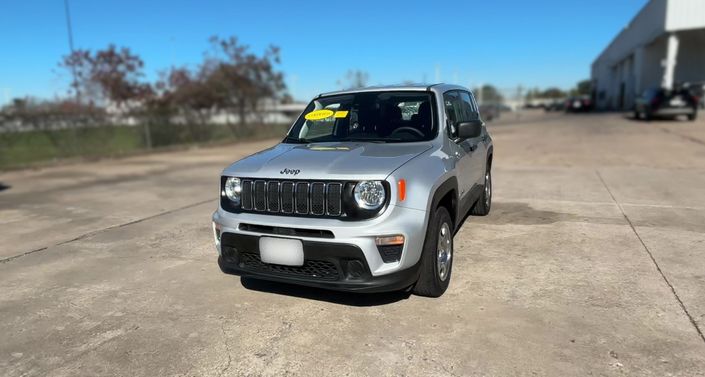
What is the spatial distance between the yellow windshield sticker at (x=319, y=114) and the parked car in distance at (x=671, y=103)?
23538 millimetres

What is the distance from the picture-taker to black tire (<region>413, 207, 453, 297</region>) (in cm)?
373

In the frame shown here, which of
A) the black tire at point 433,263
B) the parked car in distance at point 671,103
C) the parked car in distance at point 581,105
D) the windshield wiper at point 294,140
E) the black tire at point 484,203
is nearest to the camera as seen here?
the black tire at point 433,263

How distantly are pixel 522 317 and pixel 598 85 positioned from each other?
72.7m

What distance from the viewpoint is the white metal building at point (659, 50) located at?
29016mm

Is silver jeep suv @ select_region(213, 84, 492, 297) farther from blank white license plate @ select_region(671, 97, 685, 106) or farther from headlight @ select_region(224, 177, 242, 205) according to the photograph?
blank white license plate @ select_region(671, 97, 685, 106)

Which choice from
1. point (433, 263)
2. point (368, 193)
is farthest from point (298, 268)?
point (433, 263)

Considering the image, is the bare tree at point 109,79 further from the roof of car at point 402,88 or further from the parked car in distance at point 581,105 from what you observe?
the parked car in distance at point 581,105

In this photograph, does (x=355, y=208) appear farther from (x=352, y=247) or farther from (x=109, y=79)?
(x=109, y=79)

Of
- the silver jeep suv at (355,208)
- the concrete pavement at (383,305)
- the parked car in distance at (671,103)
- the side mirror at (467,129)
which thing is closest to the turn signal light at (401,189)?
the silver jeep suv at (355,208)

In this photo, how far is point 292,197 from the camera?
3.64 m

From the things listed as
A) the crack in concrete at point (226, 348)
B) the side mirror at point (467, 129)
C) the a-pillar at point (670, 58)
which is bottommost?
the crack in concrete at point (226, 348)

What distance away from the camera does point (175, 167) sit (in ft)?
45.9

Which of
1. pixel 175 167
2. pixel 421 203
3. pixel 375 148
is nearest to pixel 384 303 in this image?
pixel 421 203

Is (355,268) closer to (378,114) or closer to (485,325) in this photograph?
(485,325)
